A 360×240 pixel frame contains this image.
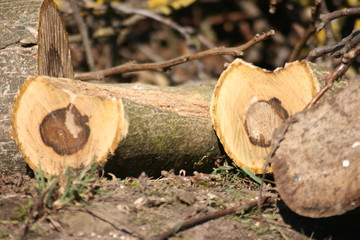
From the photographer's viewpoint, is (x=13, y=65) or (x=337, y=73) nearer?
(x=337, y=73)

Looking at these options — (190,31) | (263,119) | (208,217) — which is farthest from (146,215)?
(190,31)

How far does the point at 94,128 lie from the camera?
9.57 feet

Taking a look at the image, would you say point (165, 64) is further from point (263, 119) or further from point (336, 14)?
point (336, 14)

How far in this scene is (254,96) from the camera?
3.33 metres

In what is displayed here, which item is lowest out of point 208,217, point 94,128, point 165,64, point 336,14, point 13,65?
point 208,217

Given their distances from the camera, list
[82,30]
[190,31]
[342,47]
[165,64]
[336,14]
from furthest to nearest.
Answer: [190,31]
[82,30]
[165,64]
[336,14]
[342,47]

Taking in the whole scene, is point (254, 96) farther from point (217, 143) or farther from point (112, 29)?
point (112, 29)

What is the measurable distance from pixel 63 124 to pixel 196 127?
782 mm

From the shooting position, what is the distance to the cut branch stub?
3.25 meters

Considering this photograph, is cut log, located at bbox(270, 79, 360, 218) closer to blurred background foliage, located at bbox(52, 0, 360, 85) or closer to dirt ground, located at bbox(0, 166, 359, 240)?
dirt ground, located at bbox(0, 166, 359, 240)

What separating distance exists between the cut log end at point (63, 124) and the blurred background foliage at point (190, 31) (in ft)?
8.55

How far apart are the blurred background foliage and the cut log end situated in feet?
8.55

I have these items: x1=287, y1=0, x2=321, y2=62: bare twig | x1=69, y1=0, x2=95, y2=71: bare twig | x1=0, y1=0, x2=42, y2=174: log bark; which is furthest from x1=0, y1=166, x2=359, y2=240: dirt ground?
x1=69, y1=0, x2=95, y2=71: bare twig

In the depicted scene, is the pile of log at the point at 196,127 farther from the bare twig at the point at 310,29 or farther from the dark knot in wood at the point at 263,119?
the bare twig at the point at 310,29
